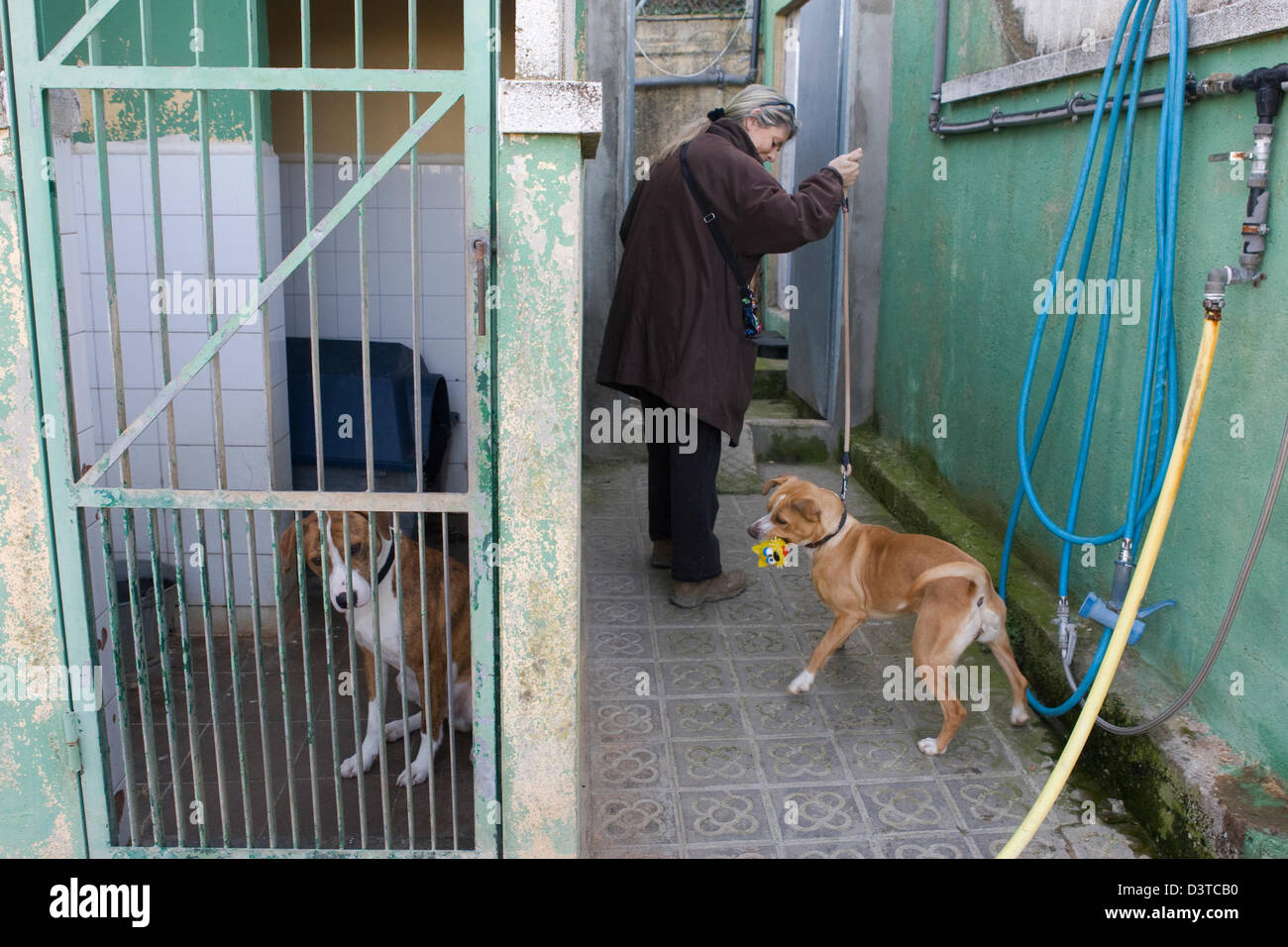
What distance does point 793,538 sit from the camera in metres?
4.44

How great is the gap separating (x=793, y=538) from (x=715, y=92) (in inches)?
324

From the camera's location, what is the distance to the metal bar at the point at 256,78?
8.29 ft

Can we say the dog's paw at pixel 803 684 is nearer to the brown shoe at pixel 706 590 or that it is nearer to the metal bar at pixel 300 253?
the brown shoe at pixel 706 590

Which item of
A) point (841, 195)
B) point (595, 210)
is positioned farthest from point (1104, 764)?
point (595, 210)

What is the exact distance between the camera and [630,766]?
3.82 m

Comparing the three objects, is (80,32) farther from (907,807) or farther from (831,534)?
(907,807)

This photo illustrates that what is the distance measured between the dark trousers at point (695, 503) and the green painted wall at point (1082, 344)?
1382 millimetres

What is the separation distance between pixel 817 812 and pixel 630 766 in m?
0.66

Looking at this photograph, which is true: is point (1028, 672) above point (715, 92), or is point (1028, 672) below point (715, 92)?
below

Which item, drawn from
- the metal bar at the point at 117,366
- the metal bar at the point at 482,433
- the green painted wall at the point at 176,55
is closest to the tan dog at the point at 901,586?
the metal bar at the point at 482,433

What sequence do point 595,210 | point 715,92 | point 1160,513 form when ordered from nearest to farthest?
point 1160,513
point 595,210
point 715,92

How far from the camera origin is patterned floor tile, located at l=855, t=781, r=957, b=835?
11.5 feet

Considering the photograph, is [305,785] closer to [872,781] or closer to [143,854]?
[143,854]

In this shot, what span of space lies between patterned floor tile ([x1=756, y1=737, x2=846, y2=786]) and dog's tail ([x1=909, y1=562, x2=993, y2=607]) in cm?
66
